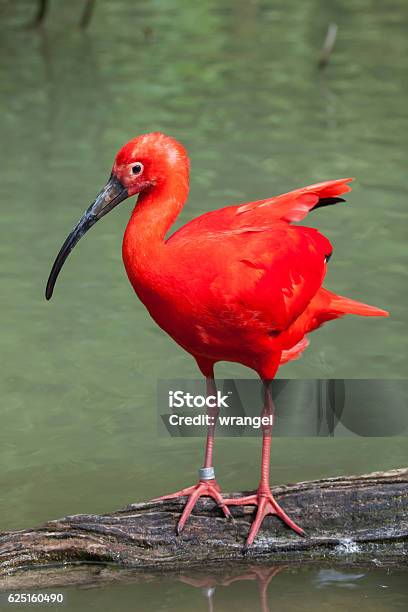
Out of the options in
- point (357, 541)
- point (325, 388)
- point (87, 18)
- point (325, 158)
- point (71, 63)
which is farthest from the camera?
point (87, 18)

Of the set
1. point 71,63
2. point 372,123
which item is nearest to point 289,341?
point 372,123

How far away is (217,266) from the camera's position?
4605mm

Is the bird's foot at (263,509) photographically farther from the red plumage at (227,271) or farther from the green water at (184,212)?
the red plumage at (227,271)

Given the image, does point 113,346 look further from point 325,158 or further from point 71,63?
point 71,63

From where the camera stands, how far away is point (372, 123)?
44.0 ft

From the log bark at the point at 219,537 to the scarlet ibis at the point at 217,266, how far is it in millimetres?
68

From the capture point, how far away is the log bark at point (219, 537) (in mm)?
4863

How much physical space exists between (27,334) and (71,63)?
888 centimetres

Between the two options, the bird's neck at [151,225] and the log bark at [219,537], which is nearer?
the bird's neck at [151,225]

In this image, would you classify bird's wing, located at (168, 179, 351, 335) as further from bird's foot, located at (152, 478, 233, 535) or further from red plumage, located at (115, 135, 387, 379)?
bird's foot, located at (152, 478, 233, 535)

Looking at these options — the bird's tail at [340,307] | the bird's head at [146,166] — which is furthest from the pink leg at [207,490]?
the bird's head at [146,166]

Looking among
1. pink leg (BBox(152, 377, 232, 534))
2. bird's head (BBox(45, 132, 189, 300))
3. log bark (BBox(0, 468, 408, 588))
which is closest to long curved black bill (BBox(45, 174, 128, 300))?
bird's head (BBox(45, 132, 189, 300))

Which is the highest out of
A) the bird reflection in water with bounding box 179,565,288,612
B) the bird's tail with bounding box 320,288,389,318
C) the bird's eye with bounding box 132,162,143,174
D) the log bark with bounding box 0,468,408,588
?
the bird's eye with bounding box 132,162,143,174

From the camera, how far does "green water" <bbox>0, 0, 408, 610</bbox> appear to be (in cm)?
628
